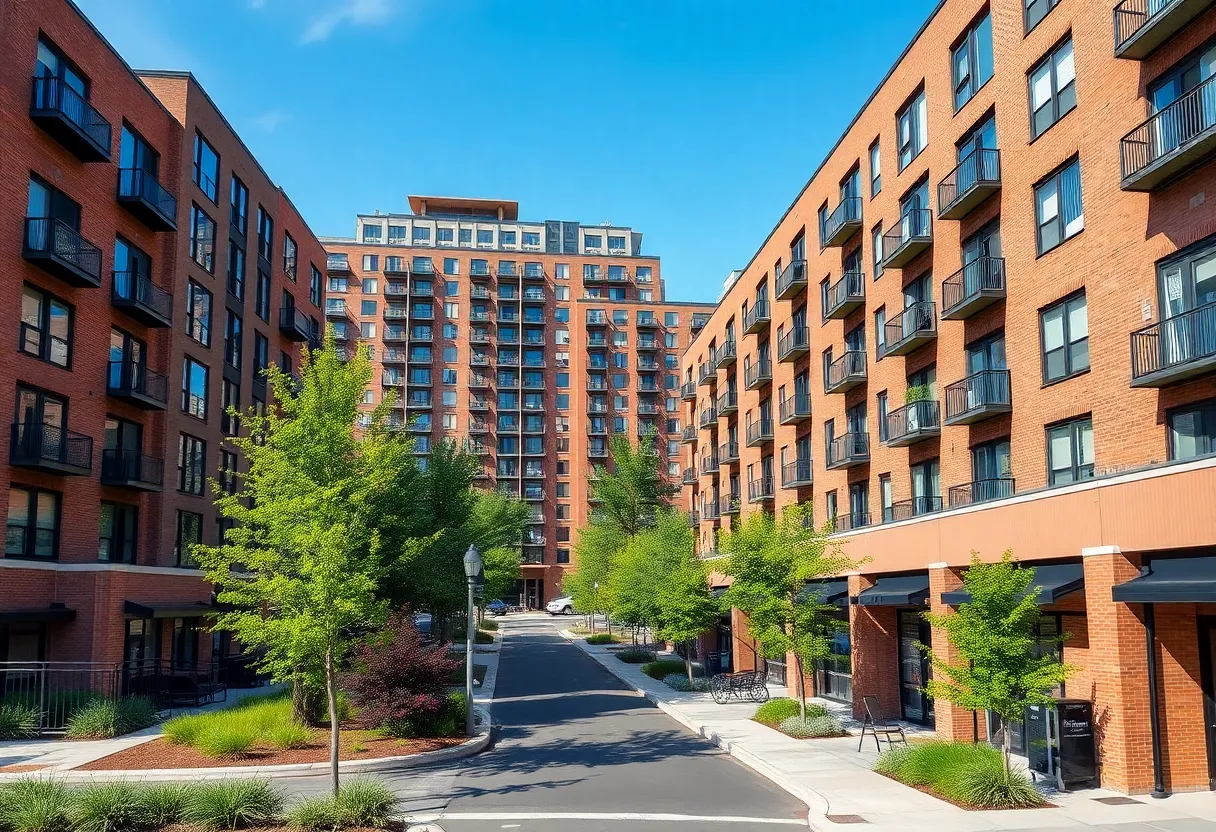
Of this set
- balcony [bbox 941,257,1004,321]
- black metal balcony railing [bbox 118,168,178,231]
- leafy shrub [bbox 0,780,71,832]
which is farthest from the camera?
black metal balcony railing [bbox 118,168,178,231]

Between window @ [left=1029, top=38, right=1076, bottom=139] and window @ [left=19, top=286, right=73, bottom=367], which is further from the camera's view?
window @ [left=19, top=286, right=73, bottom=367]

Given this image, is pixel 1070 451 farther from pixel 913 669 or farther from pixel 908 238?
pixel 908 238

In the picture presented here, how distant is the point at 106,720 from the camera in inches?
883

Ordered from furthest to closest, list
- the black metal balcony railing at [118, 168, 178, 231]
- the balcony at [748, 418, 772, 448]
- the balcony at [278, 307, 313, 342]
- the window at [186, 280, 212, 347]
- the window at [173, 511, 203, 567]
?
the balcony at [278, 307, 313, 342] < the balcony at [748, 418, 772, 448] < the window at [186, 280, 212, 347] < the window at [173, 511, 203, 567] < the black metal balcony railing at [118, 168, 178, 231]

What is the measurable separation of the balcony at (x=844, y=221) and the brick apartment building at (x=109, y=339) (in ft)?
74.6

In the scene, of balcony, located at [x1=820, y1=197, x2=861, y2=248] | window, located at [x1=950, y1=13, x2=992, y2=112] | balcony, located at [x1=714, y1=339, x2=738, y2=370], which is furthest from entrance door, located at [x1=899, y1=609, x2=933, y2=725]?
balcony, located at [x1=714, y1=339, x2=738, y2=370]

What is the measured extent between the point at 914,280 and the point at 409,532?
16327mm

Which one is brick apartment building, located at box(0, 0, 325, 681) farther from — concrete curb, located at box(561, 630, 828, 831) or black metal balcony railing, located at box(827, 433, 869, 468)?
black metal balcony railing, located at box(827, 433, 869, 468)

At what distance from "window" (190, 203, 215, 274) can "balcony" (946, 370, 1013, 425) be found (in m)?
27.9

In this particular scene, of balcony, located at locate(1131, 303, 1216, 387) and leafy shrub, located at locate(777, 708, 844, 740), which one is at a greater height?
balcony, located at locate(1131, 303, 1216, 387)

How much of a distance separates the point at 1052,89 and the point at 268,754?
21635 mm

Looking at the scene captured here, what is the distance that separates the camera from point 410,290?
103500 mm

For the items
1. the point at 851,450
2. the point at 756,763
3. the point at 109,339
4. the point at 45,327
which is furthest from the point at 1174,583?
the point at 109,339

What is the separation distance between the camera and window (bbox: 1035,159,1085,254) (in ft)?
65.0
